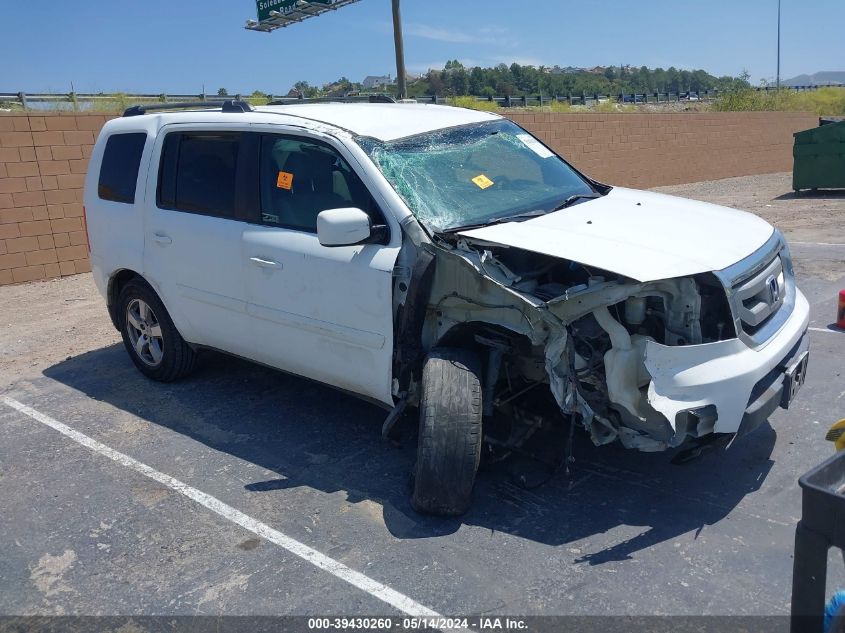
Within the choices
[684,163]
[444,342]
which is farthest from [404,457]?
[684,163]

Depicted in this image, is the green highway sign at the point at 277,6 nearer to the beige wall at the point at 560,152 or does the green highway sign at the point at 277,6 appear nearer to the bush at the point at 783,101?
the beige wall at the point at 560,152

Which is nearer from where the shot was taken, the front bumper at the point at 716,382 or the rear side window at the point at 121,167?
the front bumper at the point at 716,382

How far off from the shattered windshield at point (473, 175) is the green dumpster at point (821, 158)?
15.9 meters

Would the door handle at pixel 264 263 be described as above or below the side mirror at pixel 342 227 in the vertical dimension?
below

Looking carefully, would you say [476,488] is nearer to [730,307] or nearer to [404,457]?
[404,457]

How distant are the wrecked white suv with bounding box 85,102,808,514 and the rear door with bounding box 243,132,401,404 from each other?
0.04ft

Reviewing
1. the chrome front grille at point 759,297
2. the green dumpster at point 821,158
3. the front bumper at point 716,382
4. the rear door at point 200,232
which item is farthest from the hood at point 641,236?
the green dumpster at point 821,158

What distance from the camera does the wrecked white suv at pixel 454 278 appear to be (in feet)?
11.9

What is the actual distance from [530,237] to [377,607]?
1881 mm

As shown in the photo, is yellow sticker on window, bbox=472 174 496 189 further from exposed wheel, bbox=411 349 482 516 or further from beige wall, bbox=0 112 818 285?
beige wall, bbox=0 112 818 285

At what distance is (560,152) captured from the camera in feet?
58.7

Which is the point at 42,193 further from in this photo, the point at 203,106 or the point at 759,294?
the point at 759,294

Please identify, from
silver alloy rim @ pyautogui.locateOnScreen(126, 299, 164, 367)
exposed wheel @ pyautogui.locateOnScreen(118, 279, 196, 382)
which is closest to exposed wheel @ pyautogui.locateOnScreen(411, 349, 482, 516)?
exposed wheel @ pyautogui.locateOnScreen(118, 279, 196, 382)

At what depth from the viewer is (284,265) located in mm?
4625
